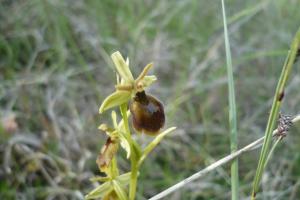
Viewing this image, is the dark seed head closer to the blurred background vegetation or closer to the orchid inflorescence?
the orchid inflorescence

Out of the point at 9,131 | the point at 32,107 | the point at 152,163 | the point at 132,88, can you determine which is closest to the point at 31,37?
the point at 32,107

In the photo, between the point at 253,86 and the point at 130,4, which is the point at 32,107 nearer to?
the point at 130,4

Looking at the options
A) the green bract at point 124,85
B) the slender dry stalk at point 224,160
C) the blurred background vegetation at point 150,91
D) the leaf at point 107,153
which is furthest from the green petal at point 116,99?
the blurred background vegetation at point 150,91

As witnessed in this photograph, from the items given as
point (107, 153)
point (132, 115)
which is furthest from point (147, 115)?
point (107, 153)

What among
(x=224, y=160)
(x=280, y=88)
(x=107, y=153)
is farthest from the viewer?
A: (x=107, y=153)

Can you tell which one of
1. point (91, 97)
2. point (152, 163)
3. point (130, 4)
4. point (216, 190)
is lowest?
point (216, 190)

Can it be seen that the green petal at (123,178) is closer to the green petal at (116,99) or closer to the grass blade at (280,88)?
the green petal at (116,99)

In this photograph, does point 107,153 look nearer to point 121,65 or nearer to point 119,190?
point 119,190
